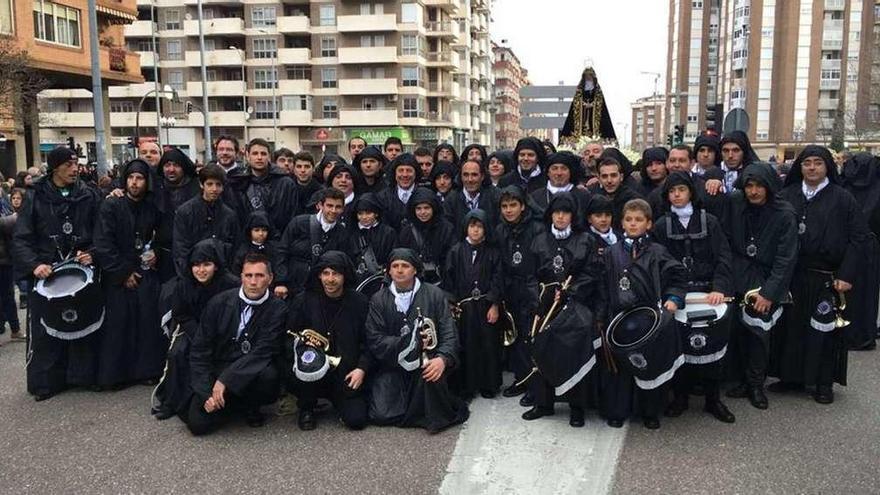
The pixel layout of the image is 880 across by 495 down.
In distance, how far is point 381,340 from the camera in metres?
5.68

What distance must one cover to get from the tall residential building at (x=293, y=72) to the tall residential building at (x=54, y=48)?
76.1ft

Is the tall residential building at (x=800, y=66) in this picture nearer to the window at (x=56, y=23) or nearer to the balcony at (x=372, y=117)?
the balcony at (x=372, y=117)

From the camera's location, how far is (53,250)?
665 centimetres

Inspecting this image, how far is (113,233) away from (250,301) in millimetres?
1814

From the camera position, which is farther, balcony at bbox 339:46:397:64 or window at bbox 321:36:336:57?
window at bbox 321:36:336:57

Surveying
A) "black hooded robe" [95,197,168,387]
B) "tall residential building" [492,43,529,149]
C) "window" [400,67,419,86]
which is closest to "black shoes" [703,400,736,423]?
"black hooded robe" [95,197,168,387]

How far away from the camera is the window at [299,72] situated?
56344 millimetres

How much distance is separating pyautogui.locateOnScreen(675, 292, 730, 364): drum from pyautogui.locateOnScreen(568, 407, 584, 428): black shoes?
0.95 meters

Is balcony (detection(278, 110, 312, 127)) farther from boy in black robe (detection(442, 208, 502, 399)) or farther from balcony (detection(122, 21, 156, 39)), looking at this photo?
boy in black robe (detection(442, 208, 502, 399))

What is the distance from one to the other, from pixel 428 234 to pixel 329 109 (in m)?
51.6

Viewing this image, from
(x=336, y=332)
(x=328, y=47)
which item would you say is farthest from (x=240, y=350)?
(x=328, y=47)

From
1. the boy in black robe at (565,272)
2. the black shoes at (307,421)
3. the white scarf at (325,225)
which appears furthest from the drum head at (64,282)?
the boy in black robe at (565,272)

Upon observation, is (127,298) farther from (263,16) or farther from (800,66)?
(800,66)

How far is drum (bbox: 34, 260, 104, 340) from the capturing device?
6391mm
